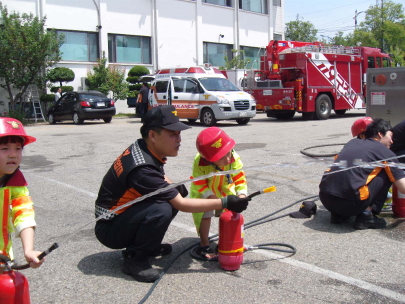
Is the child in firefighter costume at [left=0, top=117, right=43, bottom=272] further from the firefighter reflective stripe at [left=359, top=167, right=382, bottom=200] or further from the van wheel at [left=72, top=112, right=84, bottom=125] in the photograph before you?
the van wheel at [left=72, top=112, right=84, bottom=125]

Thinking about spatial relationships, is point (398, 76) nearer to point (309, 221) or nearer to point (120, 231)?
point (309, 221)

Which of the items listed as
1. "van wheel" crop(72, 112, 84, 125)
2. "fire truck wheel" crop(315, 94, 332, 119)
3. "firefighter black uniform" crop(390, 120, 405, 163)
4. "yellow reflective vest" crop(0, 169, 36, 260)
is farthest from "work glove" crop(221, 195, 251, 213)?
"van wheel" crop(72, 112, 84, 125)

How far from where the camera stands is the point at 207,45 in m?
29.9

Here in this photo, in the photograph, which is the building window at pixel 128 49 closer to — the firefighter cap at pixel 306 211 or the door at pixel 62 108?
the door at pixel 62 108

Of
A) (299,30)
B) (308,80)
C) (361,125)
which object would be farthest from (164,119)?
(299,30)

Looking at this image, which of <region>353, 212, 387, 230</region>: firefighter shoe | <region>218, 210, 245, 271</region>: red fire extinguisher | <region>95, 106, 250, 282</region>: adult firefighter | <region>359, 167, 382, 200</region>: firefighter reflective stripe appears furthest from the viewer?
<region>353, 212, 387, 230</region>: firefighter shoe

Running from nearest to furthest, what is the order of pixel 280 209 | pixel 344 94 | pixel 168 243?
A: 1. pixel 168 243
2. pixel 280 209
3. pixel 344 94

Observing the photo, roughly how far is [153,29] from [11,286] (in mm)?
25886

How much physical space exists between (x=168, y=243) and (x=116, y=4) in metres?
23.4

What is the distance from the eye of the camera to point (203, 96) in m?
17.2

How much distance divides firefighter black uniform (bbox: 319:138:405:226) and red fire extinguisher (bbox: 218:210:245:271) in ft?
4.54

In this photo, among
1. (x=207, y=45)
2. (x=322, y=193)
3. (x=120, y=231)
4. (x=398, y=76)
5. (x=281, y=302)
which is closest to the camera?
(x=281, y=302)

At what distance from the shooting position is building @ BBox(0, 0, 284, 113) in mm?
24172

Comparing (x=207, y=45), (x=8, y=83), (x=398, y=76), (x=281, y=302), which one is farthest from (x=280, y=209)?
(x=207, y=45)
